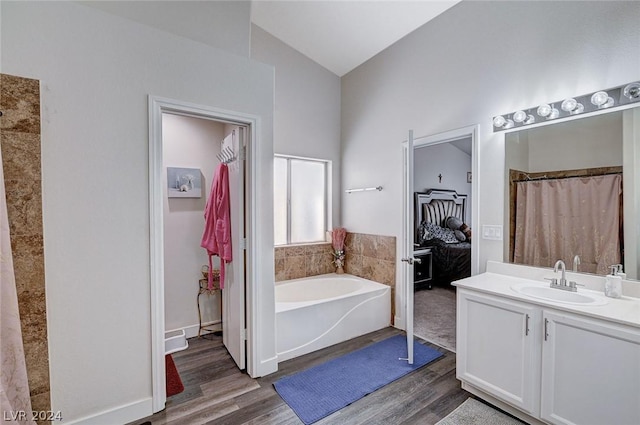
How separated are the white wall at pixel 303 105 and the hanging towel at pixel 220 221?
91cm

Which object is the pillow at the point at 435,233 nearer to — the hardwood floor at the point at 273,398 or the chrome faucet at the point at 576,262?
the hardwood floor at the point at 273,398

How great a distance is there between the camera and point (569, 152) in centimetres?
209

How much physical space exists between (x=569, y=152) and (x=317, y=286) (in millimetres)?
2821

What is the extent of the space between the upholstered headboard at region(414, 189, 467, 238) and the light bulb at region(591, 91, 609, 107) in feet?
10.4

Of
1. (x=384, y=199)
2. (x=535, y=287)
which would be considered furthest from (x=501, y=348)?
(x=384, y=199)

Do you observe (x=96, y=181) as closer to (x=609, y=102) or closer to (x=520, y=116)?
(x=520, y=116)

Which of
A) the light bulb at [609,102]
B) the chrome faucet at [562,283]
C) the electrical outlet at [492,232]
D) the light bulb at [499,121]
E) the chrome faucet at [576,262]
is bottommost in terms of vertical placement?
the chrome faucet at [562,283]

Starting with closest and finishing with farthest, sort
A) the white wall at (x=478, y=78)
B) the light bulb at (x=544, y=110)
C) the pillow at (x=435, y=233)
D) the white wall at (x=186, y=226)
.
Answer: the white wall at (x=478, y=78) < the light bulb at (x=544, y=110) < the white wall at (x=186, y=226) < the pillow at (x=435, y=233)

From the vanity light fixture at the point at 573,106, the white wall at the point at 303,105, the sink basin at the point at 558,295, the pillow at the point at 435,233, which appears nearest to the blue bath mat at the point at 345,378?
the sink basin at the point at 558,295

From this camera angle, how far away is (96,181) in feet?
5.64

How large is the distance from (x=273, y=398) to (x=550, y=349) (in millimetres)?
1815

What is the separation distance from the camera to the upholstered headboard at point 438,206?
5.12 m

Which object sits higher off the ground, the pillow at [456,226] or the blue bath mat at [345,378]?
the pillow at [456,226]

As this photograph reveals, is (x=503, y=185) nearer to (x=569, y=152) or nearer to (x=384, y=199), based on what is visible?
(x=569, y=152)
